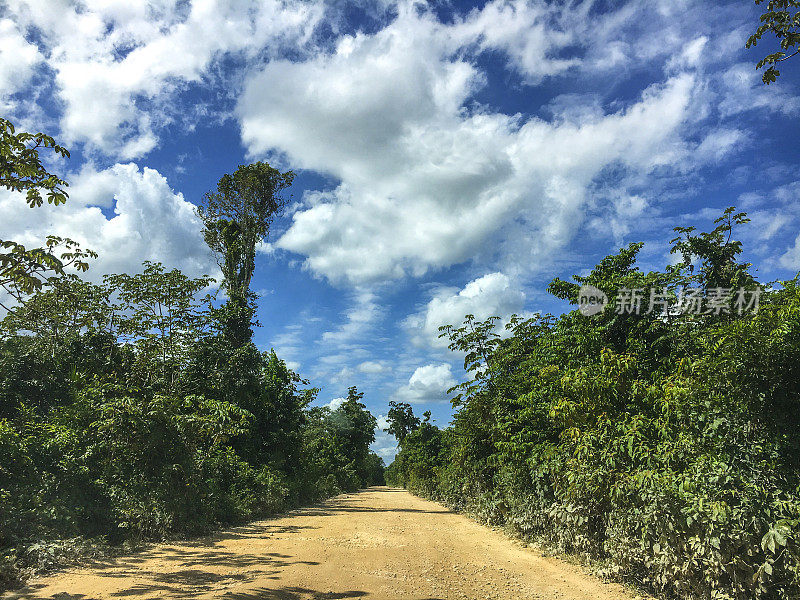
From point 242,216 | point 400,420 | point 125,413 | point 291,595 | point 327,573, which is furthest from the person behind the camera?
point 400,420

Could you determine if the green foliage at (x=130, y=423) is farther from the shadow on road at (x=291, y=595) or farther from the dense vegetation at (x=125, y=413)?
the shadow on road at (x=291, y=595)

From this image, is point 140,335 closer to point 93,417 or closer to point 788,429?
point 93,417

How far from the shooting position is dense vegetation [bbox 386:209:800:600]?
4.70 meters

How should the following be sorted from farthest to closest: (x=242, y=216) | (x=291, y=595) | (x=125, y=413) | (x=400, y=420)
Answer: (x=400, y=420) < (x=242, y=216) < (x=125, y=413) < (x=291, y=595)

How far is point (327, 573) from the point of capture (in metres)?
7.09

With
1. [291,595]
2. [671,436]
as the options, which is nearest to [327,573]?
[291,595]

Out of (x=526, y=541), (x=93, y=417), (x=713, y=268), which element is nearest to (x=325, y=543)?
(x=526, y=541)

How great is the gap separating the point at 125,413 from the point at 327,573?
545 centimetres

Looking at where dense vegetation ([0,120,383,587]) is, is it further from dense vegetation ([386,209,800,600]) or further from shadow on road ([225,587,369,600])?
dense vegetation ([386,209,800,600])

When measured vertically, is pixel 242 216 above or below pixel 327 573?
above

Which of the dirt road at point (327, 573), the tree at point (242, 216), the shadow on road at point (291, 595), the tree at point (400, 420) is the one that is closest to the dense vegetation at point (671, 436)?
the dirt road at point (327, 573)

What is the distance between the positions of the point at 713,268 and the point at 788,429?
13.0 feet

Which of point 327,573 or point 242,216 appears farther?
point 242,216

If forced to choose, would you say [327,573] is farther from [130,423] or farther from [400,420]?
[400,420]
